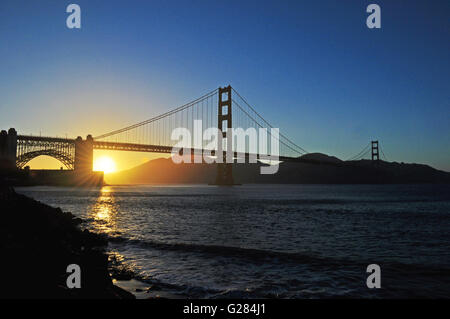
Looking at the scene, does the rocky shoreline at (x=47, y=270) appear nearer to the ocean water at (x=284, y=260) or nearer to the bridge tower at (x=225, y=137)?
the ocean water at (x=284, y=260)

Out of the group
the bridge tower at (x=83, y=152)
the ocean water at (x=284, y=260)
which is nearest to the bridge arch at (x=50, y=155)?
the bridge tower at (x=83, y=152)

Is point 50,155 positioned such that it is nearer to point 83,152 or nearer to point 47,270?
point 83,152

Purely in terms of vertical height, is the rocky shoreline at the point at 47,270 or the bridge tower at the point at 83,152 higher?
the bridge tower at the point at 83,152
